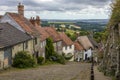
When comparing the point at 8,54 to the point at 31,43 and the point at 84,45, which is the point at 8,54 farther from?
the point at 84,45

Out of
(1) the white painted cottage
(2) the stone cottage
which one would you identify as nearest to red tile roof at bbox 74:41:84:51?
(1) the white painted cottage

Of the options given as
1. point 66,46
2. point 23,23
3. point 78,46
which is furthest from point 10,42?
point 78,46

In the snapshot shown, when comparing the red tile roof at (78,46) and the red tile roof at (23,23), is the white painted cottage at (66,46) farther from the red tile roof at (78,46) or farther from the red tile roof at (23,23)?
the red tile roof at (23,23)

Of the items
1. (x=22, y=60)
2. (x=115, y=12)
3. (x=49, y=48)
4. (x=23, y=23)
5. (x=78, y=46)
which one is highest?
(x=23, y=23)

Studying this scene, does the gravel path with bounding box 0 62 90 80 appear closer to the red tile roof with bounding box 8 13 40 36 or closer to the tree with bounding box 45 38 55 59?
the red tile roof with bounding box 8 13 40 36

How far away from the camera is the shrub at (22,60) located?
36875 mm

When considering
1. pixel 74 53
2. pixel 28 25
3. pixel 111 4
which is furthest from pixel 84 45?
pixel 111 4

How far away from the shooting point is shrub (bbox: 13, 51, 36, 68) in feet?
121

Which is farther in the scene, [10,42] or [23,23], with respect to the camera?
[23,23]

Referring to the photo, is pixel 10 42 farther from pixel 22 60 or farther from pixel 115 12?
pixel 115 12

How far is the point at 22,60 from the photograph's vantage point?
3709 centimetres

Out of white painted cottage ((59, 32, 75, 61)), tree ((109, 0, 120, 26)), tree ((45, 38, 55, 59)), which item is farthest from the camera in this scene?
white painted cottage ((59, 32, 75, 61))

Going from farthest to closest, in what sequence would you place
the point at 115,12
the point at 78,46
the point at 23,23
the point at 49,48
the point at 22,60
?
the point at 78,46 → the point at 49,48 → the point at 23,23 → the point at 22,60 → the point at 115,12

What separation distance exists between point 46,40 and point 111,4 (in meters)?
37.7
